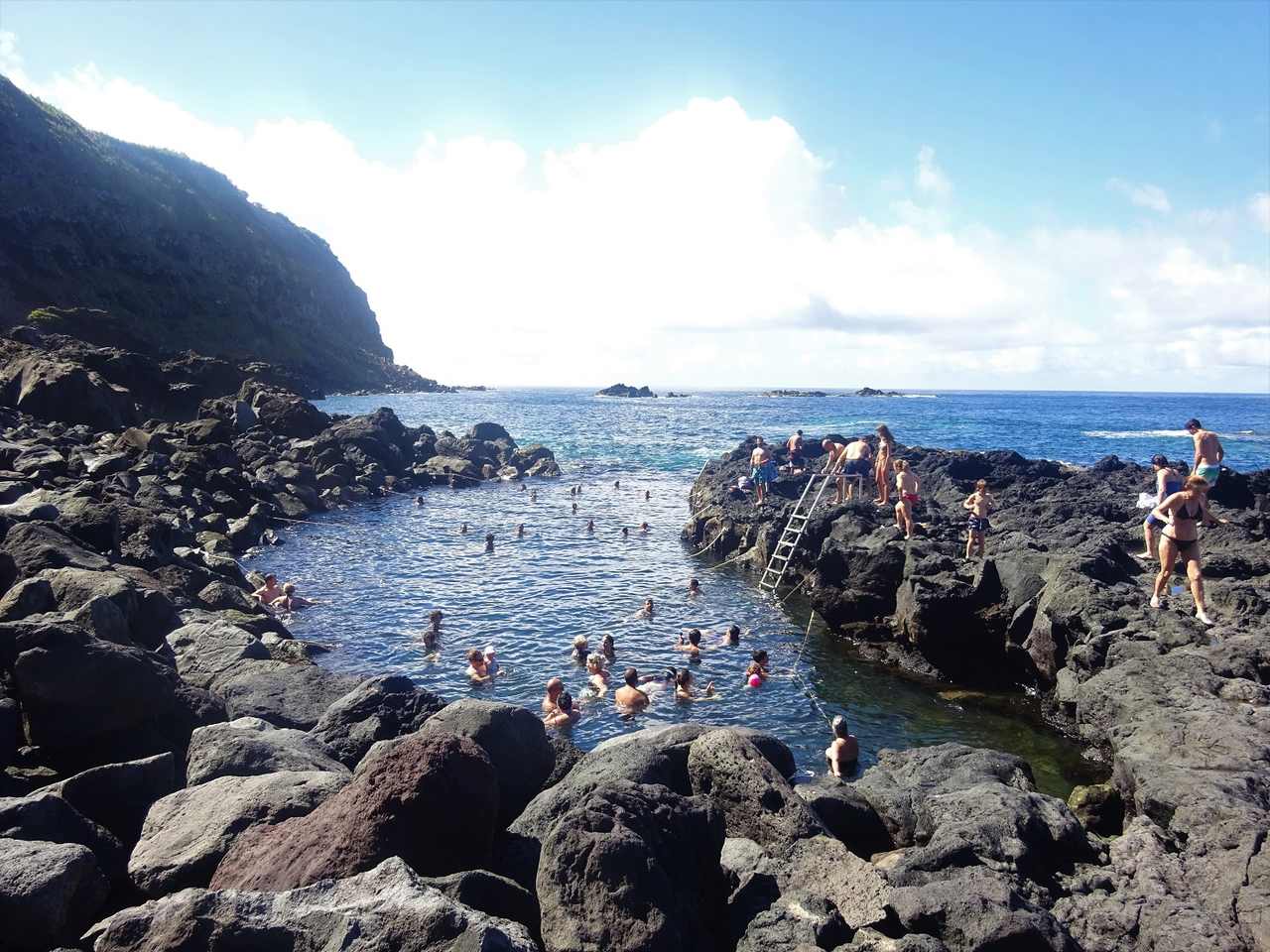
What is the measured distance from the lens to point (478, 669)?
16.1m

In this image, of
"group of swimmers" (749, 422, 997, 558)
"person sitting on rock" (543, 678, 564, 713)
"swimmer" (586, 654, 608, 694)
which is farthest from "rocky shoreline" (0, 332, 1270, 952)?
"group of swimmers" (749, 422, 997, 558)

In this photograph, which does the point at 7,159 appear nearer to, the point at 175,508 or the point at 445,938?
the point at 175,508

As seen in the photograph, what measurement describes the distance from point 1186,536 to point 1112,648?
282 cm

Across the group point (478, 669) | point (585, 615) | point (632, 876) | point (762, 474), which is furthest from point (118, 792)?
point (762, 474)

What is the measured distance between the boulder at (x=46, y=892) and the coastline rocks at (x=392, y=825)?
0.80m

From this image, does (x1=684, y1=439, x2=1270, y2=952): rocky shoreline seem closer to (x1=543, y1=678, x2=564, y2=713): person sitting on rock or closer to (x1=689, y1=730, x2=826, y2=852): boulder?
(x1=689, y1=730, x2=826, y2=852): boulder

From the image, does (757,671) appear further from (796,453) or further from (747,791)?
(796,453)

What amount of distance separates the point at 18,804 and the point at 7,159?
3940 inches

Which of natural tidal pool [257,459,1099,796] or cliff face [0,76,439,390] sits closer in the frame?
natural tidal pool [257,459,1099,796]

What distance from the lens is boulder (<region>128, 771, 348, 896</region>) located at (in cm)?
543

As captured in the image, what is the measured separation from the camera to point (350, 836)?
5336 millimetres

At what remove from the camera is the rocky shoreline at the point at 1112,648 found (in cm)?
675

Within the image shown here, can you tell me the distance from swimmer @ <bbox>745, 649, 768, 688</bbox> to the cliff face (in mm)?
71943

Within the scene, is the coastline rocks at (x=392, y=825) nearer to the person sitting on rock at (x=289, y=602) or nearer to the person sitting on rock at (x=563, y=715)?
the person sitting on rock at (x=563, y=715)
